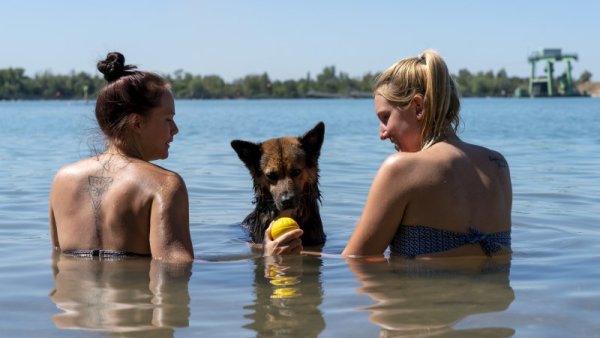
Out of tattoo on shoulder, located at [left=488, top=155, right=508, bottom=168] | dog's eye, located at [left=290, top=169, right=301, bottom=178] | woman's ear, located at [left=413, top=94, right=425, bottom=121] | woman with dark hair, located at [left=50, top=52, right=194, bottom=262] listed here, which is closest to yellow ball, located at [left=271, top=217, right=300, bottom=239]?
woman with dark hair, located at [left=50, top=52, right=194, bottom=262]

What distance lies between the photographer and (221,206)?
36.9ft

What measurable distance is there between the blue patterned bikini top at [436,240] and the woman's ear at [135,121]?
1.87 meters

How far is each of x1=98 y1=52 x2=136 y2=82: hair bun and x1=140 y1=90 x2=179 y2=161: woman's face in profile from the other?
0.32m

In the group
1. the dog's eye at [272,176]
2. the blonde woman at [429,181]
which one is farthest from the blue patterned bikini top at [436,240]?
the dog's eye at [272,176]

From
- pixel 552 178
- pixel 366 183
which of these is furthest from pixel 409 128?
pixel 552 178

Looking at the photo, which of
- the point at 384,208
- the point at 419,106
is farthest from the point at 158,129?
the point at 419,106

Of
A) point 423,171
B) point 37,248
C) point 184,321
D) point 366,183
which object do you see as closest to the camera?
point 184,321

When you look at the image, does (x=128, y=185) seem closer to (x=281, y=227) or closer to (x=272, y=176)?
(x=281, y=227)

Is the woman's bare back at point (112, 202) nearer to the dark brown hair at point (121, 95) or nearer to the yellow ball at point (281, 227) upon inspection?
the dark brown hair at point (121, 95)

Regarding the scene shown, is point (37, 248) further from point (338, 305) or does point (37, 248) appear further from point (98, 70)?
point (338, 305)

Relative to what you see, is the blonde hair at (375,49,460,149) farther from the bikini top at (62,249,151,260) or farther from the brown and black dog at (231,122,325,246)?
the bikini top at (62,249,151,260)

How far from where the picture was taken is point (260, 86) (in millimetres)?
172125

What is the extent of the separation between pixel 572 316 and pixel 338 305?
1326mm

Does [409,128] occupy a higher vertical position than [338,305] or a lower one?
higher
